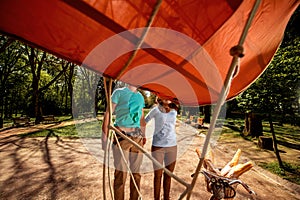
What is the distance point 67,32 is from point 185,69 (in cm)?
56

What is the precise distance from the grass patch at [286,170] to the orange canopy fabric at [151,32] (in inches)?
208

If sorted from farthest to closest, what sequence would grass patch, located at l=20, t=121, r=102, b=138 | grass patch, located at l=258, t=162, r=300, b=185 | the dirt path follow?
grass patch, located at l=20, t=121, r=102, b=138 → grass patch, located at l=258, t=162, r=300, b=185 → the dirt path

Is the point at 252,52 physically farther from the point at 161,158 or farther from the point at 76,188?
the point at 76,188

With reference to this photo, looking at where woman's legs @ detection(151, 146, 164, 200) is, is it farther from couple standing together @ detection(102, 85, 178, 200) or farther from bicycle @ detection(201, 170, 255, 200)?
bicycle @ detection(201, 170, 255, 200)

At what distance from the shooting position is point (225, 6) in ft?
2.05

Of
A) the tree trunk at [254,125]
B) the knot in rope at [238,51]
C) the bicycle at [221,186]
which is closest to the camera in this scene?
the knot in rope at [238,51]

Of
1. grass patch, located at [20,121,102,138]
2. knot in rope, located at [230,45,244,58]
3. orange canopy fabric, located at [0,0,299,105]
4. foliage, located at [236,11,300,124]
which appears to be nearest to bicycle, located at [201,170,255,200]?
orange canopy fabric, located at [0,0,299,105]

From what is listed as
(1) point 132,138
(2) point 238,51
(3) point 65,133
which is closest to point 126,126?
(1) point 132,138

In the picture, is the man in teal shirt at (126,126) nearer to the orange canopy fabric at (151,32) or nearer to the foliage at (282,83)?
the orange canopy fabric at (151,32)

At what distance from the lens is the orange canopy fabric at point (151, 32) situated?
60 centimetres

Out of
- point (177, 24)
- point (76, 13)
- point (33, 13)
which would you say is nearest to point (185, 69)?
point (177, 24)

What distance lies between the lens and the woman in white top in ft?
9.52

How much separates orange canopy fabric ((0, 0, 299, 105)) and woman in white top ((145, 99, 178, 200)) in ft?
6.56

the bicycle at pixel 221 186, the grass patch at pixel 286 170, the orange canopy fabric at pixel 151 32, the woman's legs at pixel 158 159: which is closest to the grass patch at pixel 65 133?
the woman's legs at pixel 158 159
